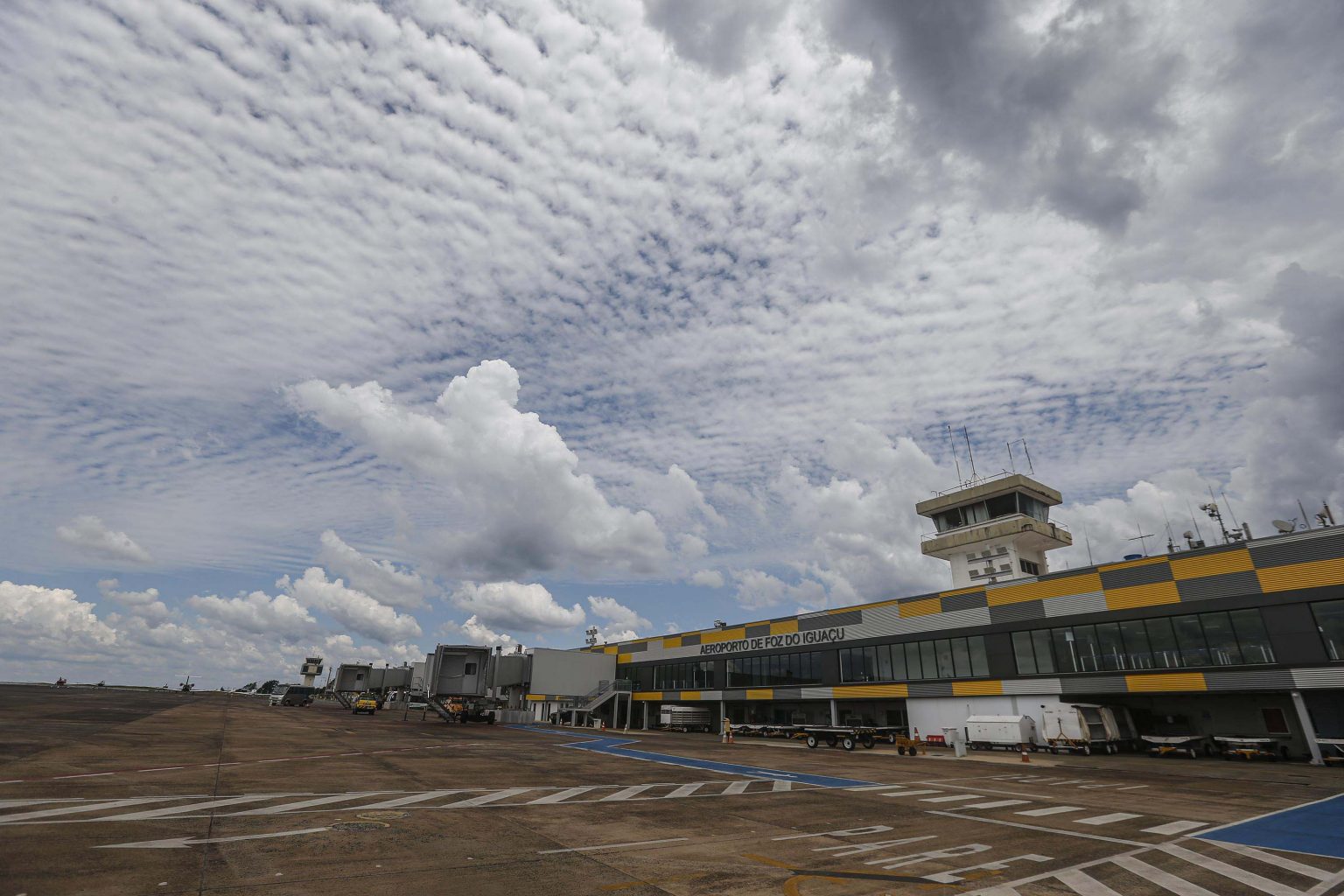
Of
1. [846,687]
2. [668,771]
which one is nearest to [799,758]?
[668,771]

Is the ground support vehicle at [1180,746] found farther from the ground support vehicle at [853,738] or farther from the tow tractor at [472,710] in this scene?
the tow tractor at [472,710]

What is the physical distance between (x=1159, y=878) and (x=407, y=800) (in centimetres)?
1610

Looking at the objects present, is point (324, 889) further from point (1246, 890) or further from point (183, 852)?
point (1246, 890)

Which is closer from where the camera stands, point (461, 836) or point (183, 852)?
point (183, 852)

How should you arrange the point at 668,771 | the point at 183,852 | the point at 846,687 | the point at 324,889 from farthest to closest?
the point at 846,687 < the point at 668,771 < the point at 183,852 < the point at 324,889

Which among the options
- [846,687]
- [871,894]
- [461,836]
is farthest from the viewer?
[846,687]

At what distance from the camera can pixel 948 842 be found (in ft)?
43.7

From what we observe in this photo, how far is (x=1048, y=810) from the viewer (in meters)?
17.8

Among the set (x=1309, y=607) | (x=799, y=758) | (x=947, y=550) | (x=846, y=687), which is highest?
(x=947, y=550)

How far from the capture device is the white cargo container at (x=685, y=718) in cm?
6706

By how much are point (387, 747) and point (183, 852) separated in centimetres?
2405

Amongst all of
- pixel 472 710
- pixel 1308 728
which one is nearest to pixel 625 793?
pixel 1308 728

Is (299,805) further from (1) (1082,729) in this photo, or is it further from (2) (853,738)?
(1) (1082,729)

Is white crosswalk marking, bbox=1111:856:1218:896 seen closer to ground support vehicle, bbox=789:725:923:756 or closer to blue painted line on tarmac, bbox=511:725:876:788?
blue painted line on tarmac, bbox=511:725:876:788
